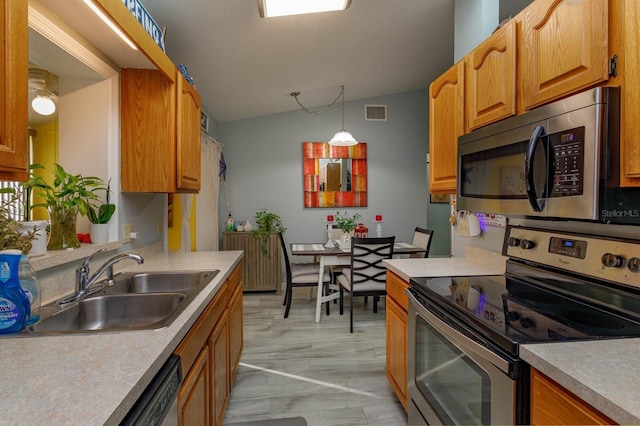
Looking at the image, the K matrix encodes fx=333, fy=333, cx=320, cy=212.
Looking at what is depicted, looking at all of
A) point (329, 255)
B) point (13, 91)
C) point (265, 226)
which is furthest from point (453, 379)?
point (265, 226)

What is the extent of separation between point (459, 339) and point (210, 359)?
1.03 meters

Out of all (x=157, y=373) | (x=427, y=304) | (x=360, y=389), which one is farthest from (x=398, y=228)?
(x=157, y=373)

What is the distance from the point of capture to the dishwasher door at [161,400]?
0.73m

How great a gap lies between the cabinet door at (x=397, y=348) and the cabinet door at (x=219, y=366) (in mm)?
963

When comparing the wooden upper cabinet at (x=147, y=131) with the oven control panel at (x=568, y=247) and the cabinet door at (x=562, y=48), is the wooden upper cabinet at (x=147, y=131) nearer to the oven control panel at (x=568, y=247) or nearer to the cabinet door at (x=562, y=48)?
the cabinet door at (x=562, y=48)

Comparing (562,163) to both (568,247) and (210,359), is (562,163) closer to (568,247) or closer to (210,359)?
(568,247)

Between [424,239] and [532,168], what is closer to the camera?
[532,168]

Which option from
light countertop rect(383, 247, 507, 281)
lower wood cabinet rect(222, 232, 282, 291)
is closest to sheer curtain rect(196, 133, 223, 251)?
A: lower wood cabinet rect(222, 232, 282, 291)

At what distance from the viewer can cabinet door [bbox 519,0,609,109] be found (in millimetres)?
1018

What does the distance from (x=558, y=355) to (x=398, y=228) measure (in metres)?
4.34

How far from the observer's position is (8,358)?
816mm

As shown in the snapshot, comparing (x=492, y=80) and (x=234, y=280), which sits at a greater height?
(x=492, y=80)

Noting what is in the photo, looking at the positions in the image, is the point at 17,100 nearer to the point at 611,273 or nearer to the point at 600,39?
the point at 600,39

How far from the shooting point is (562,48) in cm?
115
